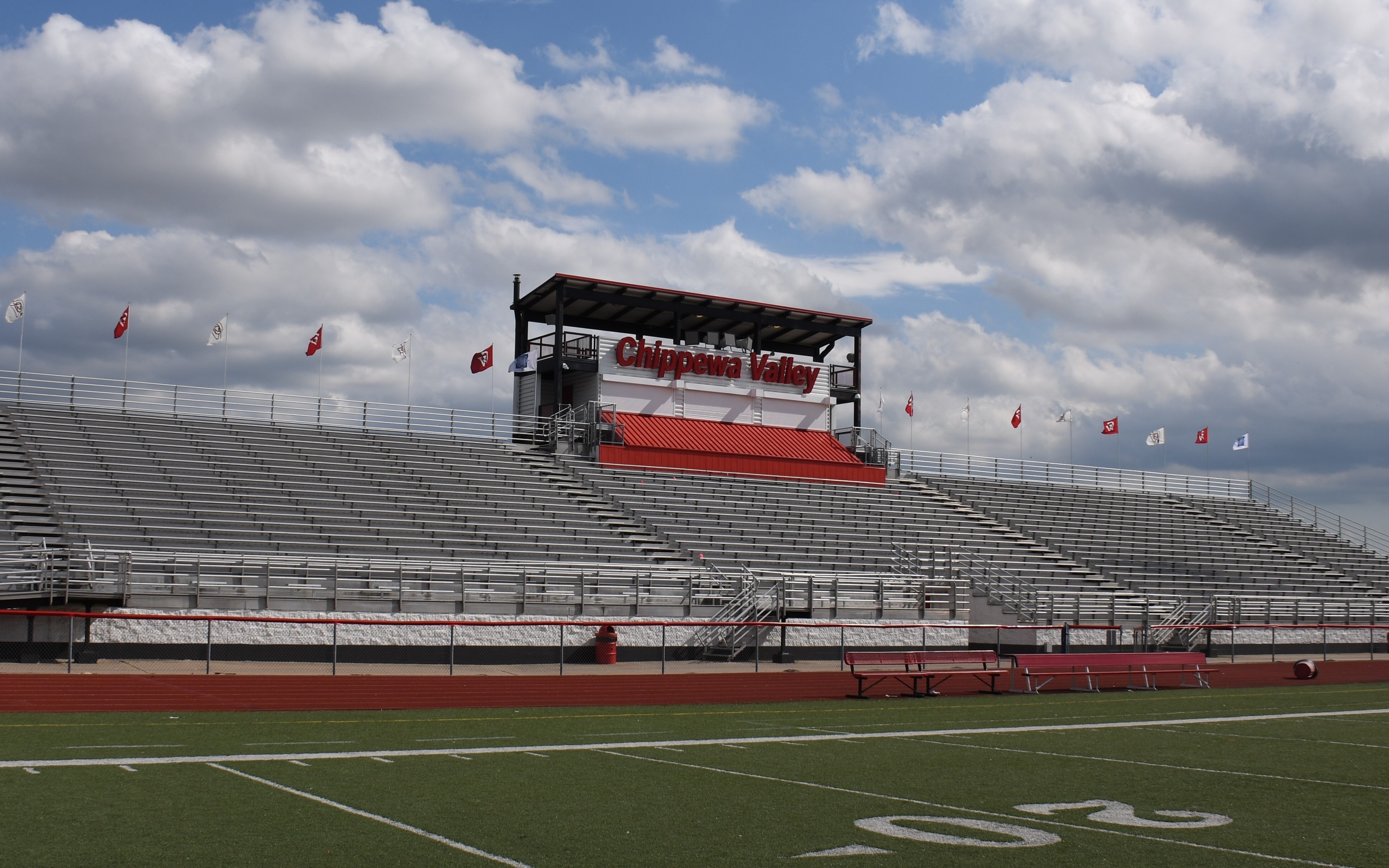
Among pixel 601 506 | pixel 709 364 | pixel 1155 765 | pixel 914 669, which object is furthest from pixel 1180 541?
pixel 1155 765

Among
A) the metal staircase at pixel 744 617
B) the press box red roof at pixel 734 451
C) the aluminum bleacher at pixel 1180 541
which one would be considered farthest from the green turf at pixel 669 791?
the aluminum bleacher at pixel 1180 541

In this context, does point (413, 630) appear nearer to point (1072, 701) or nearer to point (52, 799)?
point (1072, 701)

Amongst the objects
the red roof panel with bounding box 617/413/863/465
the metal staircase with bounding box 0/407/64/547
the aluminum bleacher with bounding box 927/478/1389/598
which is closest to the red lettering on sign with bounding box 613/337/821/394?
the red roof panel with bounding box 617/413/863/465

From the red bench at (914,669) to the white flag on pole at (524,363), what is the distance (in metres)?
20.3

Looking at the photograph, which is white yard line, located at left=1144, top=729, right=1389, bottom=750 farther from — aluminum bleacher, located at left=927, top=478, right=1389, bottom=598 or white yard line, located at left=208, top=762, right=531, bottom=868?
aluminum bleacher, located at left=927, top=478, right=1389, bottom=598

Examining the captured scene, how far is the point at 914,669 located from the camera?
18.5m

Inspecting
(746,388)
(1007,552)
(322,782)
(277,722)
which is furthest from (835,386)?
(322,782)

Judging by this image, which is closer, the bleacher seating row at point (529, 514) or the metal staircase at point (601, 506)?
the bleacher seating row at point (529, 514)

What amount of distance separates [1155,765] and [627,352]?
2836cm

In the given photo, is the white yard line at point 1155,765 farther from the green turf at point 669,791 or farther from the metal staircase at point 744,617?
the metal staircase at point 744,617

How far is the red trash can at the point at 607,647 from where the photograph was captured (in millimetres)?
22938

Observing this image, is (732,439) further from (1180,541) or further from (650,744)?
(650,744)

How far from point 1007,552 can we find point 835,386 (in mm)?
10374

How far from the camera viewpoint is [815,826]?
7.55 m
